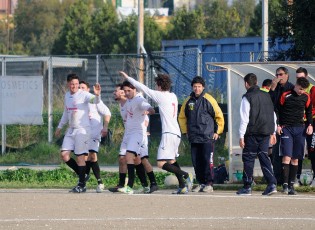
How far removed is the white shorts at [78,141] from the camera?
17266mm

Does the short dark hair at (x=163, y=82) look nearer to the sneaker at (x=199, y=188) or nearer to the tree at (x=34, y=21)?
the sneaker at (x=199, y=188)

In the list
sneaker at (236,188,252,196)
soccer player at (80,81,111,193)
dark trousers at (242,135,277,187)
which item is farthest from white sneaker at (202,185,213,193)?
soccer player at (80,81,111,193)

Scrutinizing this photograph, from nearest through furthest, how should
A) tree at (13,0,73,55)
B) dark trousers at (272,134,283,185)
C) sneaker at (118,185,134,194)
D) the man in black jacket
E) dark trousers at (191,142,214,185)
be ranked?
the man in black jacket
sneaker at (118,185,134,194)
dark trousers at (191,142,214,185)
dark trousers at (272,134,283,185)
tree at (13,0,73,55)

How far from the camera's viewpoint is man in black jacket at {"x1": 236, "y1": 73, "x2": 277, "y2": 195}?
16469mm

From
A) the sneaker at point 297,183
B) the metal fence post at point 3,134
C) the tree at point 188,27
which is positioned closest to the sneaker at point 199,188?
the sneaker at point 297,183

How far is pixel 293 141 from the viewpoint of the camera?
55.3ft

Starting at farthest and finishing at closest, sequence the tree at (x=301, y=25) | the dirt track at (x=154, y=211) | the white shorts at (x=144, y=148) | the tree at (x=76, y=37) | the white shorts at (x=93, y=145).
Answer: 1. the tree at (x=76, y=37)
2. the tree at (x=301, y=25)
3. the white shorts at (x=93, y=145)
4. the white shorts at (x=144, y=148)
5. the dirt track at (x=154, y=211)

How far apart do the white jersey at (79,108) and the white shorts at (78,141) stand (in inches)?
3.4

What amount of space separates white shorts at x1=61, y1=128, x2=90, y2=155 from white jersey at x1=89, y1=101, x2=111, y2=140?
1.55 feet

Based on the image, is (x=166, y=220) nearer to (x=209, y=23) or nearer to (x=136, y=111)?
(x=136, y=111)

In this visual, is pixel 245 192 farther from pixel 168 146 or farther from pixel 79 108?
pixel 79 108

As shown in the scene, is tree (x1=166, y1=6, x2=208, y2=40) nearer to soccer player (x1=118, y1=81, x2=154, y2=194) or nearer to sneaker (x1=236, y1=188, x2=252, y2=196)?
soccer player (x1=118, y1=81, x2=154, y2=194)

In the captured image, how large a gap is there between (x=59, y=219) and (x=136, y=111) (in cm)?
427

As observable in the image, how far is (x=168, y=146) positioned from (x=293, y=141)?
6.49 ft
